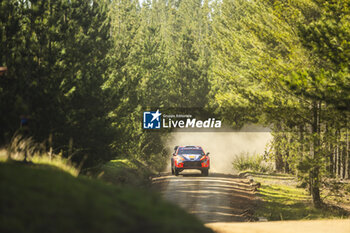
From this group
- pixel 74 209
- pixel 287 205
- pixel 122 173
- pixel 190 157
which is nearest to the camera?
→ pixel 74 209

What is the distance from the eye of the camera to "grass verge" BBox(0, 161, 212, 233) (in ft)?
20.0

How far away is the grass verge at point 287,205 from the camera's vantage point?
19.4 metres

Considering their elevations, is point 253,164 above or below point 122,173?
above

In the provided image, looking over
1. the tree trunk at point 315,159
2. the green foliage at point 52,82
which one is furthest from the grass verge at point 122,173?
the tree trunk at point 315,159

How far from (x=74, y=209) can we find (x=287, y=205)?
1736cm

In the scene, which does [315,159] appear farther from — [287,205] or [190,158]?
[190,158]

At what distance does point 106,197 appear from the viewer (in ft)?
24.9

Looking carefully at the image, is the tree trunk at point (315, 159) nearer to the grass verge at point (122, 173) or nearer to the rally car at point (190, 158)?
the rally car at point (190, 158)

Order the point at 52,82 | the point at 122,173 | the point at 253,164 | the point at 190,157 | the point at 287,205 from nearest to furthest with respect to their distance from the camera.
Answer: the point at 52,82, the point at 287,205, the point at 122,173, the point at 190,157, the point at 253,164

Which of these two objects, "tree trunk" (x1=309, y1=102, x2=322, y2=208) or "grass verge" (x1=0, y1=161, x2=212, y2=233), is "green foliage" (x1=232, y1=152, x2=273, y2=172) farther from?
"grass verge" (x1=0, y1=161, x2=212, y2=233)

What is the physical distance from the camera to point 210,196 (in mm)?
22000

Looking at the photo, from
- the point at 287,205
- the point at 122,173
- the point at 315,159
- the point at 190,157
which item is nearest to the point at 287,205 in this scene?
the point at 287,205

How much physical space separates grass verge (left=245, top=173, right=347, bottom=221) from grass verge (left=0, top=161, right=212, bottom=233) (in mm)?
10928

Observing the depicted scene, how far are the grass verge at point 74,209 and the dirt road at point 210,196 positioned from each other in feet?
28.1
